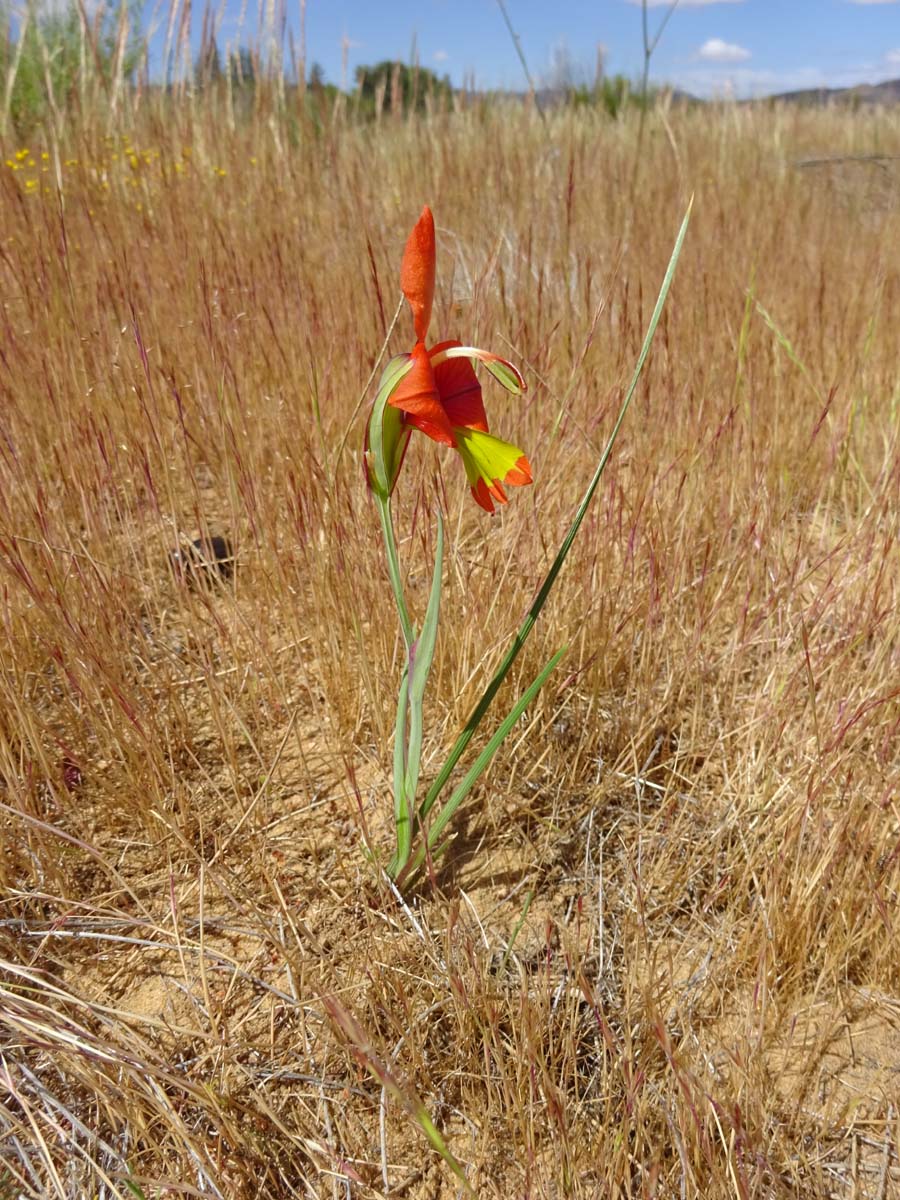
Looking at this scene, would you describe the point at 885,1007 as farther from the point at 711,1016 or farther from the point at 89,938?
the point at 89,938

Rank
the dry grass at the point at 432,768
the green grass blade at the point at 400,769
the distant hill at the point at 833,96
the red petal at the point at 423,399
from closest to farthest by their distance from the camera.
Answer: the red petal at the point at 423,399, the dry grass at the point at 432,768, the green grass blade at the point at 400,769, the distant hill at the point at 833,96

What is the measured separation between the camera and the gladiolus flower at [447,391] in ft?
2.58

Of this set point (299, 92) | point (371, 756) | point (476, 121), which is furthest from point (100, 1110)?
point (476, 121)

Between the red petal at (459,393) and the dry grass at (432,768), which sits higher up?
the red petal at (459,393)

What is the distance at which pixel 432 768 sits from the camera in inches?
52.2

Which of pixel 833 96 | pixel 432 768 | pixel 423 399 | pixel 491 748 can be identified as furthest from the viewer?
pixel 833 96

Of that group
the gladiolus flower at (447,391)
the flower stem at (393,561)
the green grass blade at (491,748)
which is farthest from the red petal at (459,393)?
the green grass blade at (491,748)

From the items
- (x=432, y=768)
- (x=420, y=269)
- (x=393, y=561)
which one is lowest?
(x=432, y=768)

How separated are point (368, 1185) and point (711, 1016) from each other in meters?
0.48

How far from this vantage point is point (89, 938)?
1.13 m

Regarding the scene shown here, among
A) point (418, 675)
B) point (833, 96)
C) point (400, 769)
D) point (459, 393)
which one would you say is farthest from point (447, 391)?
point (833, 96)

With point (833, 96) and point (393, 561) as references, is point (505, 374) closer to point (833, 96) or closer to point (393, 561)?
point (393, 561)

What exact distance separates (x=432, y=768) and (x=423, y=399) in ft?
2.39

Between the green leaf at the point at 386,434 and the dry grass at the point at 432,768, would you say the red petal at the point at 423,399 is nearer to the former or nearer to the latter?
the green leaf at the point at 386,434
